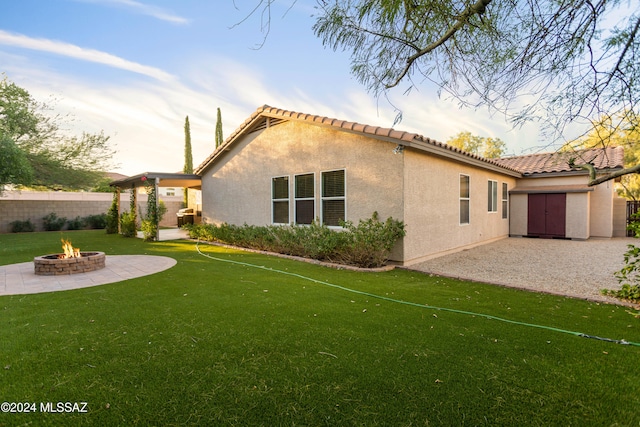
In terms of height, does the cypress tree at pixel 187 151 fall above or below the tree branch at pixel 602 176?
above

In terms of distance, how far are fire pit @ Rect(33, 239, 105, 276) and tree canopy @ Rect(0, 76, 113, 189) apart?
10684 millimetres

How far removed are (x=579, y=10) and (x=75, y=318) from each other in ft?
23.8

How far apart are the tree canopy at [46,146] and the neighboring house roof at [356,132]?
10.9 m

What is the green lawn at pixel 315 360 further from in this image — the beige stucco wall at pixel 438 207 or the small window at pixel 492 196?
the small window at pixel 492 196

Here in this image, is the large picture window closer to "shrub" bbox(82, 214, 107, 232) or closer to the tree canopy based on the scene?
the tree canopy

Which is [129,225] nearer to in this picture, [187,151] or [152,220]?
[152,220]

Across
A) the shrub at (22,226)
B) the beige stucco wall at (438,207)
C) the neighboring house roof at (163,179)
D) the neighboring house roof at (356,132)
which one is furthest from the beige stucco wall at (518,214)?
the shrub at (22,226)

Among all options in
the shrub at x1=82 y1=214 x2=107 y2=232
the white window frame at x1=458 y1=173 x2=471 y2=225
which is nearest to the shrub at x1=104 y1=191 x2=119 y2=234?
the shrub at x1=82 y1=214 x2=107 y2=232

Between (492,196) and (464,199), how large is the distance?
3332 millimetres

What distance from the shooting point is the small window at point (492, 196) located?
13.1m

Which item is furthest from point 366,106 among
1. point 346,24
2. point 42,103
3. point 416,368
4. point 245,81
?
point 42,103

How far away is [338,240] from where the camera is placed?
8422 mm

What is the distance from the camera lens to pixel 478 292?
18.5ft

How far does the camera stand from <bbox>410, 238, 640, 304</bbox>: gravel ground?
6090 millimetres
